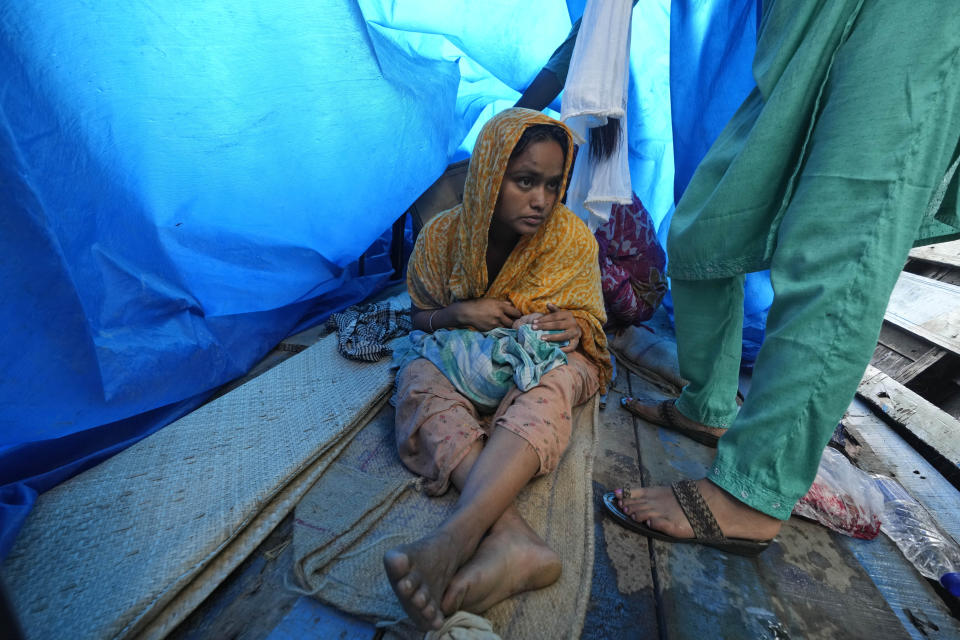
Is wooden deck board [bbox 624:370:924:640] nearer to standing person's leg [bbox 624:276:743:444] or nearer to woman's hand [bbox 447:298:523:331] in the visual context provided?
standing person's leg [bbox 624:276:743:444]

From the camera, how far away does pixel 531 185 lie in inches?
52.4

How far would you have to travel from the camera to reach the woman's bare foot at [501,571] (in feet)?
2.34

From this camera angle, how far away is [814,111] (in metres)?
0.88

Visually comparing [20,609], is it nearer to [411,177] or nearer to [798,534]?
[798,534]

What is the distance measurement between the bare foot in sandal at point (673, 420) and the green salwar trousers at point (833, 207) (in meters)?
0.46

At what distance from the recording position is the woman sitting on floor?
746 millimetres

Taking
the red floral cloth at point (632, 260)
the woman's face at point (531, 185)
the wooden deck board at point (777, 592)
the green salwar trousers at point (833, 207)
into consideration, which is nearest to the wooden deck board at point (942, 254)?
the red floral cloth at point (632, 260)

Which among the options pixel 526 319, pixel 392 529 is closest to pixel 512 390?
pixel 526 319

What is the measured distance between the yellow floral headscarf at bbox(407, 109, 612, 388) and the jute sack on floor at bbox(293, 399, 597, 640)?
46 centimetres

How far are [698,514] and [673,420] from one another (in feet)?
1.71

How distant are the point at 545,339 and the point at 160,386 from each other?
122 centimetres

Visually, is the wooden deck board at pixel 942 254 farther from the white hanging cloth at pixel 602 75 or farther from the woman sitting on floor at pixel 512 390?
the woman sitting on floor at pixel 512 390

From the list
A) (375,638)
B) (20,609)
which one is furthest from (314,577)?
(20,609)

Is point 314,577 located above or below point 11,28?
below
